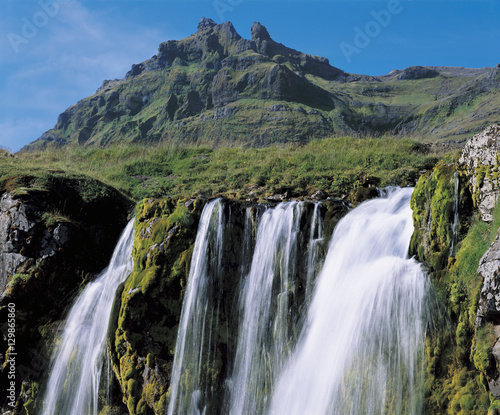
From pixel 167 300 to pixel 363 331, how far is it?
15.1 ft

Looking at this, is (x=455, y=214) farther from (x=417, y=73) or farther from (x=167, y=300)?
(x=417, y=73)

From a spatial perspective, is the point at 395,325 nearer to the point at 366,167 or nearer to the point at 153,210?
the point at 153,210

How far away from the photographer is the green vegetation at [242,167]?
14078 mm

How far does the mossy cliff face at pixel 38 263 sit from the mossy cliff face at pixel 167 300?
2.59 m

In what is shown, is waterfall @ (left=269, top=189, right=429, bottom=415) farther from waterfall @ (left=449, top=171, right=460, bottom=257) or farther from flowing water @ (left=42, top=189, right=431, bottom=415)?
waterfall @ (left=449, top=171, right=460, bottom=257)

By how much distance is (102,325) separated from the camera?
33.1 feet

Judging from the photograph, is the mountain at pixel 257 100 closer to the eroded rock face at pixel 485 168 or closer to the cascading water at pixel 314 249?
the cascading water at pixel 314 249

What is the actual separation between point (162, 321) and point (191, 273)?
4.18 ft

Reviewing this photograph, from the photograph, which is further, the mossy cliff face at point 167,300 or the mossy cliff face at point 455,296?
the mossy cliff face at point 167,300

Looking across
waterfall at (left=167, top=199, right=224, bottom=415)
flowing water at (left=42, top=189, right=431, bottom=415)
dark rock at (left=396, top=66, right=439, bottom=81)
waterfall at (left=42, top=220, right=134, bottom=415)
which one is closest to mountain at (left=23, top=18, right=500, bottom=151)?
dark rock at (left=396, top=66, right=439, bottom=81)

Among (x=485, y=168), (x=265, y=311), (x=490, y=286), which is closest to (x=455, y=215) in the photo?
(x=485, y=168)

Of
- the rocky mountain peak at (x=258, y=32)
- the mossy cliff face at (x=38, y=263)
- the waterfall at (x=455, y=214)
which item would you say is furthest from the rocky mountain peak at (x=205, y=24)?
the waterfall at (x=455, y=214)

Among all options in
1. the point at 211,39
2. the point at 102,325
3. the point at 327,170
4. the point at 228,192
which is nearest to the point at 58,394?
the point at 102,325

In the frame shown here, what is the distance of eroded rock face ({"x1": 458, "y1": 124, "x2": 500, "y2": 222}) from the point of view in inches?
263
